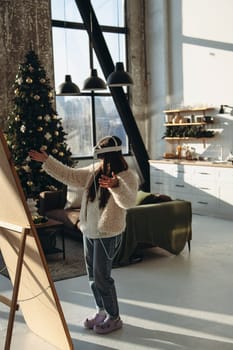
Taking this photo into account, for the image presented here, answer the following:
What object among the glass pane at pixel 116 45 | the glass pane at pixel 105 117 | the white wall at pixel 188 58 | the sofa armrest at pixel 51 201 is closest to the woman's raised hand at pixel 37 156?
the sofa armrest at pixel 51 201

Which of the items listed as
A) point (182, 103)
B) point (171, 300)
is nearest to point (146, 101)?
point (182, 103)

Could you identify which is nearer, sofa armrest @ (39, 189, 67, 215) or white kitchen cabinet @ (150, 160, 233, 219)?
sofa armrest @ (39, 189, 67, 215)

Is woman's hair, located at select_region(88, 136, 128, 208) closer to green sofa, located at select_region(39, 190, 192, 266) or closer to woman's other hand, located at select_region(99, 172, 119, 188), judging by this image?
woman's other hand, located at select_region(99, 172, 119, 188)

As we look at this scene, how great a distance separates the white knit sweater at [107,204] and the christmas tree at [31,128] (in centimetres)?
452

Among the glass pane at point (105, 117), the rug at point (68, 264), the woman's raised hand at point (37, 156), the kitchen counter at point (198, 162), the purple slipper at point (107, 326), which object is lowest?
the rug at point (68, 264)

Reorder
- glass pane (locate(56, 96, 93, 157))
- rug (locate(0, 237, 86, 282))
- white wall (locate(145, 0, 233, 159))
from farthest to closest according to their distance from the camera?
glass pane (locate(56, 96, 93, 157)) < white wall (locate(145, 0, 233, 159)) < rug (locate(0, 237, 86, 282))

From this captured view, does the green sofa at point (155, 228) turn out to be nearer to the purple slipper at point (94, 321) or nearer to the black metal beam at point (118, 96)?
the purple slipper at point (94, 321)

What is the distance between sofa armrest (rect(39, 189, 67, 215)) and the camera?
7.20 meters

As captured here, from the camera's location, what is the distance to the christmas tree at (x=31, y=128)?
805 centimetres

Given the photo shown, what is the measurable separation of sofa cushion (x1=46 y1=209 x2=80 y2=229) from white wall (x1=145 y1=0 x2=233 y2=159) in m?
3.62

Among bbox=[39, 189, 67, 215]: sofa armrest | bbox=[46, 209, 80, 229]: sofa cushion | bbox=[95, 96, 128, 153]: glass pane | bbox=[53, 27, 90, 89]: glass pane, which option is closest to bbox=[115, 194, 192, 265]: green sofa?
bbox=[46, 209, 80, 229]: sofa cushion

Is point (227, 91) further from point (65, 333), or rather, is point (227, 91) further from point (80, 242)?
point (65, 333)

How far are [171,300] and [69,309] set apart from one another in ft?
3.13

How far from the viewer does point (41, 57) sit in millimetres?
9078
